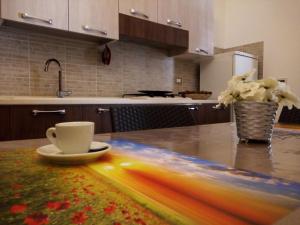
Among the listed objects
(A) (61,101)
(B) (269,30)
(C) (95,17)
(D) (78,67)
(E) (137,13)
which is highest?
(B) (269,30)

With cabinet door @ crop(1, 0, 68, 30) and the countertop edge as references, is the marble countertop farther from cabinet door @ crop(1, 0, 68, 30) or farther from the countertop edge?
cabinet door @ crop(1, 0, 68, 30)

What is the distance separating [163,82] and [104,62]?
0.91m

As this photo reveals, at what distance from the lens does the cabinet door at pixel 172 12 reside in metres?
2.63

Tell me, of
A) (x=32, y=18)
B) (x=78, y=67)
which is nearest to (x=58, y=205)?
(x=32, y=18)

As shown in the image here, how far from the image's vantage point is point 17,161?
545mm

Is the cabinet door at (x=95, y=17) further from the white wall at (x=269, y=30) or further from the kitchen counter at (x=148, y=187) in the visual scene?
the white wall at (x=269, y=30)

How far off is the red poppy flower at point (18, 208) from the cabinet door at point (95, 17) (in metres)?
1.94

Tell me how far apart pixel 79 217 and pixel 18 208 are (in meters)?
0.09

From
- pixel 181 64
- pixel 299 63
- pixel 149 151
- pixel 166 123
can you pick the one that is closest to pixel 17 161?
pixel 149 151

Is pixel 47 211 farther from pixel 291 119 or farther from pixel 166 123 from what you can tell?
pixel 291 119

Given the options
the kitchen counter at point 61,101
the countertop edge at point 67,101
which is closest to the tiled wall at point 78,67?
the kitchen counter at point 61,101

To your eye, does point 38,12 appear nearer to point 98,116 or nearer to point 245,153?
point 98,116

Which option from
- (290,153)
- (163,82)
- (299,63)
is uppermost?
(299,63)

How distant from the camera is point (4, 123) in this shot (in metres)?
1.54
